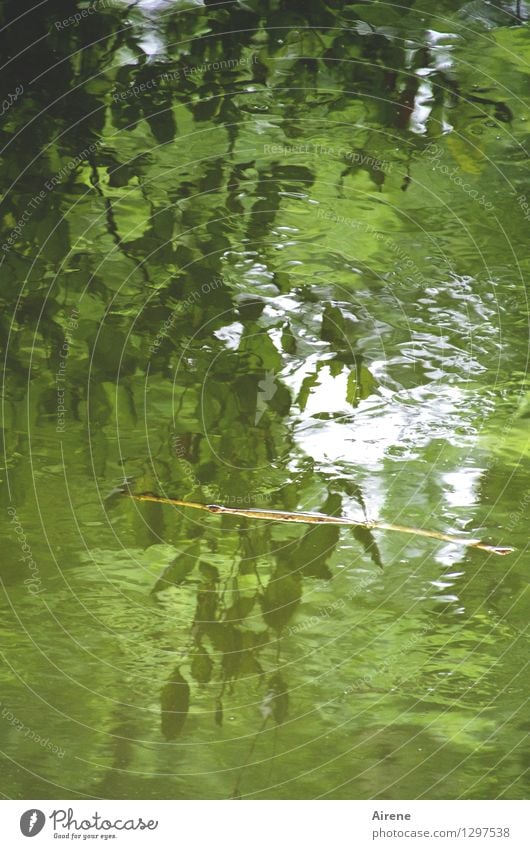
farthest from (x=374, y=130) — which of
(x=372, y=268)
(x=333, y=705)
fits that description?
(x=333, y=705)

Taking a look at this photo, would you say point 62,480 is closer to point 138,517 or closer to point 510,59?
point 138,517

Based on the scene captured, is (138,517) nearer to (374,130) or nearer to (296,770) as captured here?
(296,770)

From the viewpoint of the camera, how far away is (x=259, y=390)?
57 centimetres

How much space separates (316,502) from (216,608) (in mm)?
113

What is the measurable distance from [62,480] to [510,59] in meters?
0.48

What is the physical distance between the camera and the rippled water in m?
0.56

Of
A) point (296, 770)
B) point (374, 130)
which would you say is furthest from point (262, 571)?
point (374, 130)

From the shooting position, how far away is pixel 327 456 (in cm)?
57

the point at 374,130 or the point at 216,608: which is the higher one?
the point at 374,130

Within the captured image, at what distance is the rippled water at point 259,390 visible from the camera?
56 cm

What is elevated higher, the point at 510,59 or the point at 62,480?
the point at 510,59

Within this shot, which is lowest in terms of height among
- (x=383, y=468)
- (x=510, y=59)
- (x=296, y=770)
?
(x=296, y=770)

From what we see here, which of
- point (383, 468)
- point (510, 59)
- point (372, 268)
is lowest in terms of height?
point (383, 468)

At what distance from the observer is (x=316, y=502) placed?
0.57m
